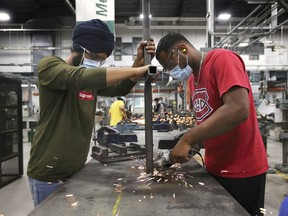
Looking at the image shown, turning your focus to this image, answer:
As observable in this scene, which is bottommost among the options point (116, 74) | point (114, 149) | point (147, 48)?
point (114, 149)

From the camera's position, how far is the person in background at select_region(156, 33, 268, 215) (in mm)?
1239

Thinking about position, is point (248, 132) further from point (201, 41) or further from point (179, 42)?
point (201, 41)

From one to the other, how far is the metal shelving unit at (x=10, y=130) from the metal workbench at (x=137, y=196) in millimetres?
3998

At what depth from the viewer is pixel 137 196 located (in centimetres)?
115

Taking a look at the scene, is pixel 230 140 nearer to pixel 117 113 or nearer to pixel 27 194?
pixel 27 194

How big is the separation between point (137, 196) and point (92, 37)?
91cm

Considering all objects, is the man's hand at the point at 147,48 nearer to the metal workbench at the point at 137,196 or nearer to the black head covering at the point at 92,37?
the black head covering at the point at 92,37

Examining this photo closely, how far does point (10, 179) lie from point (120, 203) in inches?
179

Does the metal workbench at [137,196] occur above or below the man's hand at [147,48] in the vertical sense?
below

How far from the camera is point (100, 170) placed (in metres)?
1.60

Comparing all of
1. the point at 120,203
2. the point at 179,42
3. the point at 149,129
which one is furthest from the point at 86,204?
the point at 179,42

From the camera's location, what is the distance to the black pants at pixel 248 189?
142 cm

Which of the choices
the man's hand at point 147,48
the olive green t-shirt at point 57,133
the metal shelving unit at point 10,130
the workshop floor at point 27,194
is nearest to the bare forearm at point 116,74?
the olive green t-shirt at point 57,133

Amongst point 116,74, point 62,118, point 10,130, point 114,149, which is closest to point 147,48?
point 116,74
